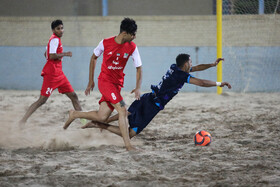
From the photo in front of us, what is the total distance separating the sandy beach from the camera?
4016mm

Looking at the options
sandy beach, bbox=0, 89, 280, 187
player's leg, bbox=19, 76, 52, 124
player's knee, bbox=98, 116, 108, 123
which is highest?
player's leg, bbox=19, 76, 52, 124

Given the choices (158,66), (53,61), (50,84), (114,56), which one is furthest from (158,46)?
(114,56)

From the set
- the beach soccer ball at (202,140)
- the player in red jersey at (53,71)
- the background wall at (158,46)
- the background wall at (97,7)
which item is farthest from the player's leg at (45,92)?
the background wall at (97,7)

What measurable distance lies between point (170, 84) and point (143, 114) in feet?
2.03

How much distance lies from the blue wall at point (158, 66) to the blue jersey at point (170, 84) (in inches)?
249

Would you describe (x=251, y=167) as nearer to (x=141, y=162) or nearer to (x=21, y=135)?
(x=141, y=162)

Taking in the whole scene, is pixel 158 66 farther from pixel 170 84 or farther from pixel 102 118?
pixel 102 118

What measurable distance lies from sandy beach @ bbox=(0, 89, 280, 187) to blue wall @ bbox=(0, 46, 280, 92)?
2.94 m

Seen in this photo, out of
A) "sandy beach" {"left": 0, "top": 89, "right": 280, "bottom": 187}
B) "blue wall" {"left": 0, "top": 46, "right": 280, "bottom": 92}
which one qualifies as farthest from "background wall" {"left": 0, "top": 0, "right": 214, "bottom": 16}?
"sandy beach" {"left": 0, "top": 89, "right": 280, "bottom": 187}

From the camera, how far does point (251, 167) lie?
14.4ft

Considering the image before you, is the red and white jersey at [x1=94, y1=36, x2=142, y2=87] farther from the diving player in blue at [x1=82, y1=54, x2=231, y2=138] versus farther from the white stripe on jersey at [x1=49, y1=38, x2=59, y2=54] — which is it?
the white stripe on jersey at [x1=49, y1=38, x2=59, y2=54]

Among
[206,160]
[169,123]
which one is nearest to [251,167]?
[206,160]

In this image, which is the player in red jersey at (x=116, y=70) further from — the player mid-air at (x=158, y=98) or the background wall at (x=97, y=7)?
the background wall at (x=97, y=7)

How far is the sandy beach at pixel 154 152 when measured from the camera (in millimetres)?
4016
